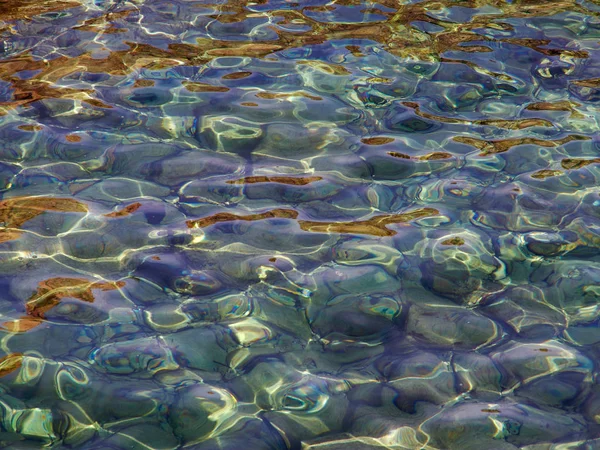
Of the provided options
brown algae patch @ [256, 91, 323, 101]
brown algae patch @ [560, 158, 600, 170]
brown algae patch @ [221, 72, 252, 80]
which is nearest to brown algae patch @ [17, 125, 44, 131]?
A: brown algae patch @ [221, 72, 252, 80]

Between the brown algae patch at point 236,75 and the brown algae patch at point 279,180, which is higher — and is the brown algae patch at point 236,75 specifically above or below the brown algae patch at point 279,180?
above

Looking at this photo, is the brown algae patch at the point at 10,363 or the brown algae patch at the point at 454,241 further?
the brown algae patch at the point at 454,241

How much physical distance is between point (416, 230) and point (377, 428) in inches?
47.6

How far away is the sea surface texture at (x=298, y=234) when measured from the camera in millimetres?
2523

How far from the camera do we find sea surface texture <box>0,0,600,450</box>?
252 centimetres

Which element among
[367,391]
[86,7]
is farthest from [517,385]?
[86,7]

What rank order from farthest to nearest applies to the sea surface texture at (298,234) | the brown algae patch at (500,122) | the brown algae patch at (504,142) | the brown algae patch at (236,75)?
the brown algae patch at (236,75), the brown algae patch at (500,122), the brown algae patch at (504,142), the sea surface texture at (298,234)

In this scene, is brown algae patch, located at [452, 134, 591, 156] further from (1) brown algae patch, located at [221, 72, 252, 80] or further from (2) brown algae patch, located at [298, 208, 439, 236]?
(1) brown algae patch, located at [221, 72, 252, 80]

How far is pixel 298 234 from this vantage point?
11.0ft

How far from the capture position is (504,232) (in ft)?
11.2

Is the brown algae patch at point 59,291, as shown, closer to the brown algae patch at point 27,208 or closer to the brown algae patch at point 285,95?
the brown algae patch at point 27,208

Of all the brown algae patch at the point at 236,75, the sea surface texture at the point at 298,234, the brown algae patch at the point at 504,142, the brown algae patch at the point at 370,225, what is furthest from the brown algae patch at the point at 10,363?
the brown algae patch at the point at 504,142

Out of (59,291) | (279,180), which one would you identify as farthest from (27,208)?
(279,180)

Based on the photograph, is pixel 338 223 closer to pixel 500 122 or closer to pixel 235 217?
pixel 235 217
